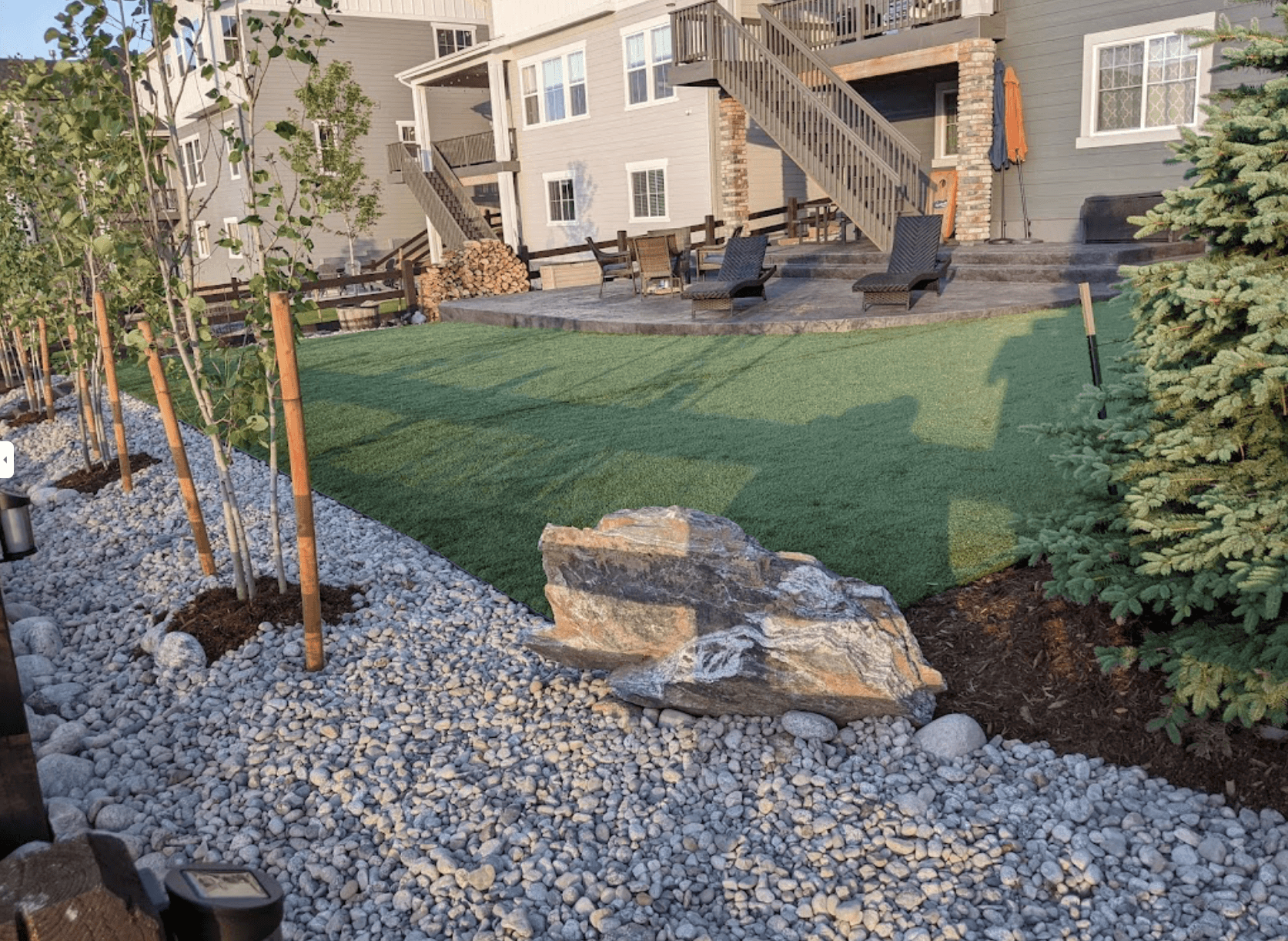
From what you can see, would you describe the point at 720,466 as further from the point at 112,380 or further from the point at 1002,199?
the point at 1002,199

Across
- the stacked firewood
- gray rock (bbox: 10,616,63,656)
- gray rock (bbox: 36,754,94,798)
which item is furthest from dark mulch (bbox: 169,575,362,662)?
the stacked firewood

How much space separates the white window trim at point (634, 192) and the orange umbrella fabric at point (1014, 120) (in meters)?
7.30

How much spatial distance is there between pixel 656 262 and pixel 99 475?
8.84m

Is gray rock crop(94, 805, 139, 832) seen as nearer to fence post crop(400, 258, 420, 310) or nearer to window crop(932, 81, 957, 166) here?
window crop(932, 81, 957, 166)

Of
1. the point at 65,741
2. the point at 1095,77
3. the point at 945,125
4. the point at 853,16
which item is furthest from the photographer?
the point at 945,125

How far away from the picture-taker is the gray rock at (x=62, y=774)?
3.66 m

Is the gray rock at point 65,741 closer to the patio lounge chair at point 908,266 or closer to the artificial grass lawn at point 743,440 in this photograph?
the artificial grass lawn at point 743,440

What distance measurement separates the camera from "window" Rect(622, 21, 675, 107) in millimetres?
20188

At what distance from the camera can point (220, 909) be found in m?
1.83

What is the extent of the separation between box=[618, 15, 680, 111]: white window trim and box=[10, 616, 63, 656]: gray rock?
1667 cm

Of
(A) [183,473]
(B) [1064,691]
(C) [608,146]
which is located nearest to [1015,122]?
(C) [608,146]

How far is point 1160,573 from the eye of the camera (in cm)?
335

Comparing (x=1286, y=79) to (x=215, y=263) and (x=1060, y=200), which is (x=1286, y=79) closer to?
(x=1060, y=200)

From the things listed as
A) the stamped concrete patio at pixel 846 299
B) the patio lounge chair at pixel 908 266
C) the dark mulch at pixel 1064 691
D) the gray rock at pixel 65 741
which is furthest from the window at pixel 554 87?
the gray rock at pixel 65 741
